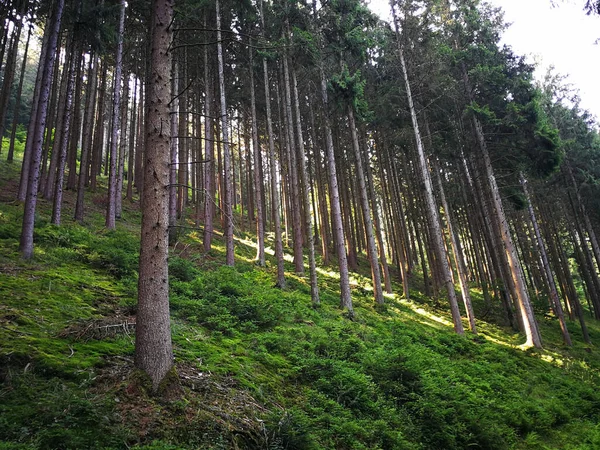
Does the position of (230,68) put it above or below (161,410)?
above

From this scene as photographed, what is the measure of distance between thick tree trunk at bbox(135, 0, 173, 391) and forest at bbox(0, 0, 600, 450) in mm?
27

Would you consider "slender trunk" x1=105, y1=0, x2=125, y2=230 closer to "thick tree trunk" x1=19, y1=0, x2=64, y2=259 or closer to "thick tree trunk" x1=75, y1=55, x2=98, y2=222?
"thick tree trunk" x1=75, y1=55, x2=98, y2=222

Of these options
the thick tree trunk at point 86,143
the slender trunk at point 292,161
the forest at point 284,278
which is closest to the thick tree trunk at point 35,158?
the forest at point 284,278

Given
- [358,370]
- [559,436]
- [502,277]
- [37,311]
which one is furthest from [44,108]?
[502,277]

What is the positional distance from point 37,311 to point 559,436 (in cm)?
1076

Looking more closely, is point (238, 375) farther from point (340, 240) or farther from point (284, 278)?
point (284, 278)

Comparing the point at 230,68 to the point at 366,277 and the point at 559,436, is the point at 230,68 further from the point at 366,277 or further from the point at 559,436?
the point at 559,436

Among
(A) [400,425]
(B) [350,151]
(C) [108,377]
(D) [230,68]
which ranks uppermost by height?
(D) [230,68]

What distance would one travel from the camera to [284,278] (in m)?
14.8

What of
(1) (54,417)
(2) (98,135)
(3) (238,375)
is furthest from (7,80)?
(1) (54,417)

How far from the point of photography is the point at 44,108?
9445mm

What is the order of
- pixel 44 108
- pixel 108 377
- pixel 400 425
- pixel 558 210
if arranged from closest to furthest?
pixel 108 377, pixel 400 425, pixel 44 108, pixel 558 210

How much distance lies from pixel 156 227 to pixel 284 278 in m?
10.7

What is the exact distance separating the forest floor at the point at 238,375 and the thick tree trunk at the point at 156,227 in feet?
1.15
